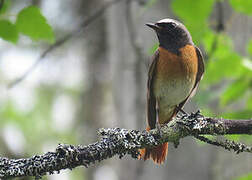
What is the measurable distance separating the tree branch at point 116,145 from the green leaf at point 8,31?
2.43 feet

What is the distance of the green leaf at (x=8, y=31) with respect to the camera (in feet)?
7.77

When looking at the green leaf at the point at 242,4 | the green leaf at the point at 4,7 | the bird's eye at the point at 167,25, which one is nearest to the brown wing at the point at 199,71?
the bird's eye at the point at 167,25

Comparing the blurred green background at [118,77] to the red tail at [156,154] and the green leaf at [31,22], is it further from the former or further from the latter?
the red tail at [156,154]

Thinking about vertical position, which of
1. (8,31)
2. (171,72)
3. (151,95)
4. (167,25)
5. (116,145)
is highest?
(167,25)

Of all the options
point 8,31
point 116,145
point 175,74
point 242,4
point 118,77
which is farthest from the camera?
point 118,77

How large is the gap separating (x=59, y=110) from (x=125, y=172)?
494 cm

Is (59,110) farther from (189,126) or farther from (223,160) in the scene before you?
(189,126)

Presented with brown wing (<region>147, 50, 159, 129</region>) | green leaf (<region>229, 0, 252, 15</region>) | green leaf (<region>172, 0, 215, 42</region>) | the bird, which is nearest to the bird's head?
the bird

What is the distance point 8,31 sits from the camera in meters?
2.39

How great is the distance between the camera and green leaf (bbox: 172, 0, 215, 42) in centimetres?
287

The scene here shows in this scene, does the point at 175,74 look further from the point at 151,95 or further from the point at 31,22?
the point at 31,22

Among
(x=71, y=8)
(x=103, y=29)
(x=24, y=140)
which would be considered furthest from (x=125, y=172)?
(x=24, y=140)

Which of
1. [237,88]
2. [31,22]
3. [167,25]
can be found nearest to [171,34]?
[167,25]

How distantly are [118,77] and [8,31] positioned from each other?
2.33 meters
